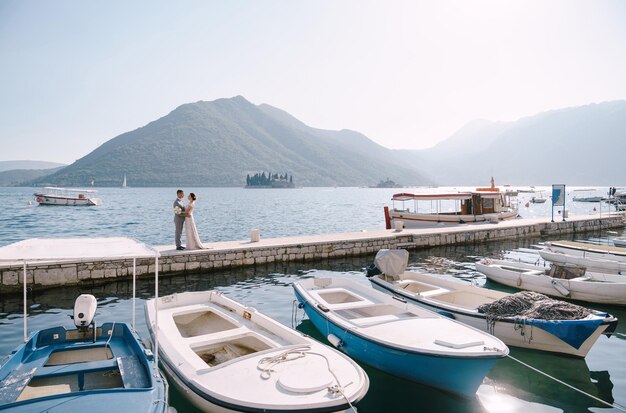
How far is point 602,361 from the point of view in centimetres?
796

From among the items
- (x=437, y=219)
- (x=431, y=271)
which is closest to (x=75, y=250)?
(x=431, y=271)

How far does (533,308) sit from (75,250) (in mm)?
8002

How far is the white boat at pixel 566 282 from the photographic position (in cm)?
1077

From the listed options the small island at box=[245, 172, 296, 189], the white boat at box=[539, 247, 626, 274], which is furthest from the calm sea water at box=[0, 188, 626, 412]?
the small island at box=[245, 172, 296, 189]

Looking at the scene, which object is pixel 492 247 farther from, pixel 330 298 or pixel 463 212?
pixel 330 298

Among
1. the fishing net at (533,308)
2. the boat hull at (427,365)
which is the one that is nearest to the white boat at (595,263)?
the fishing net at (533,308)

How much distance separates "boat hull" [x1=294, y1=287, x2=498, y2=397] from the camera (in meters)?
5.79

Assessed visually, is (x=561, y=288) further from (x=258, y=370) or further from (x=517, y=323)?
(x=258, y=370)

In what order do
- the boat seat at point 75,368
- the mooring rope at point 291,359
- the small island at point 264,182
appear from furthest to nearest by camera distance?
1. the small island at point 264,182
2. the boat seat at point 75,368
3. the mooring rope at point 291,359

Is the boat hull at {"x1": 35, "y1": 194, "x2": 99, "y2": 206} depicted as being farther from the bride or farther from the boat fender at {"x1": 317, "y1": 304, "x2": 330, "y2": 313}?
the boat fender at {"x1": 317, "y1": 304, "x2": 330, "y2": 313}

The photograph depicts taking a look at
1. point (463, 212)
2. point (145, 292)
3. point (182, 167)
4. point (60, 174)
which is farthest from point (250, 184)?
point (145, 292)

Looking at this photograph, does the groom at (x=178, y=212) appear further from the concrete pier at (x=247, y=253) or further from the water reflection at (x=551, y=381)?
the water reflection at (x=551, y=381)

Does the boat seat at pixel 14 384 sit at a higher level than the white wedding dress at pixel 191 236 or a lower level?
lower

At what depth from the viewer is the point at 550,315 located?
299 inches
